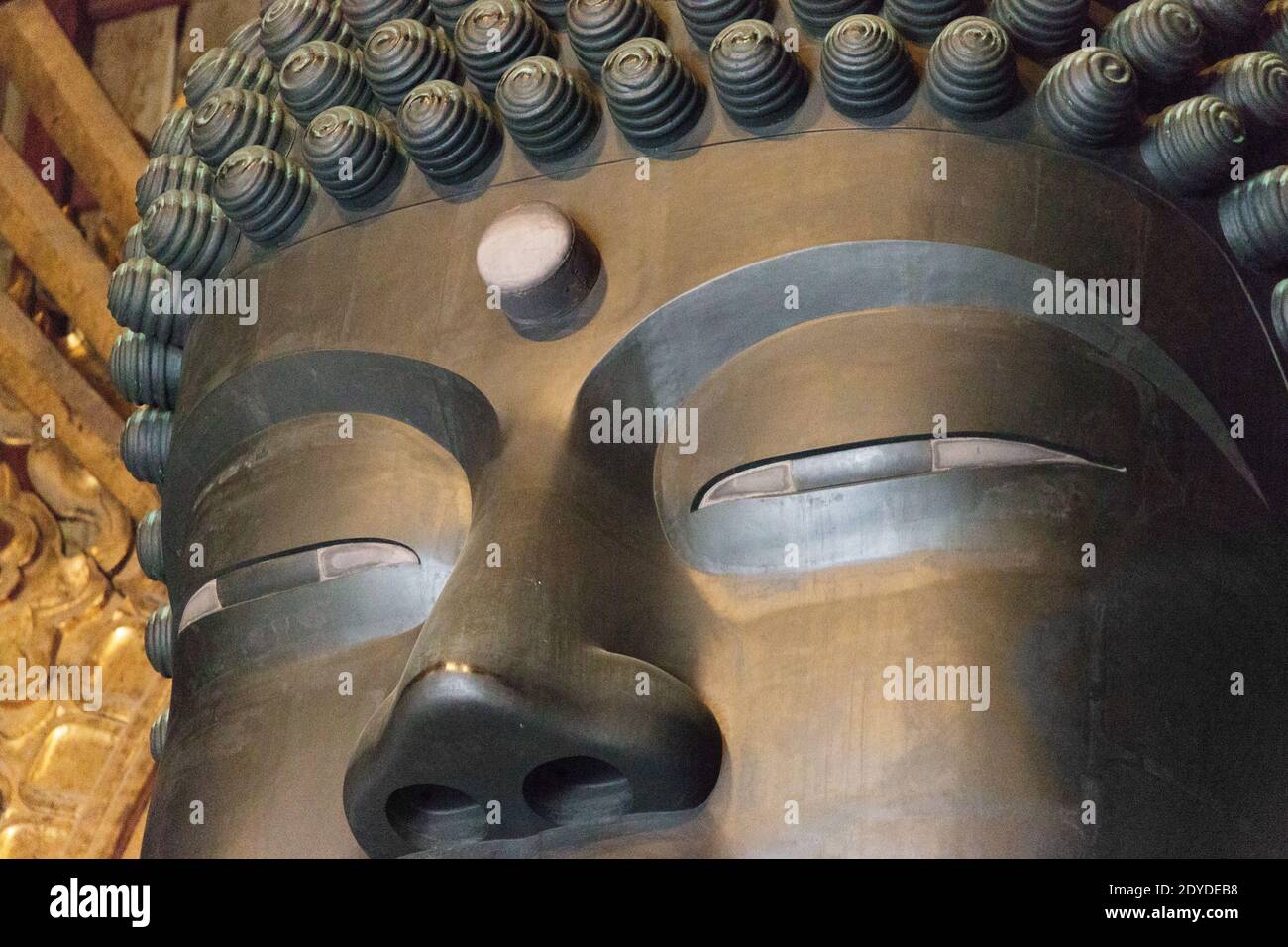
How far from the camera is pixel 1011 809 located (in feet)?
6.73

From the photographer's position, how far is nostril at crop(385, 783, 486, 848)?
88.7 inches

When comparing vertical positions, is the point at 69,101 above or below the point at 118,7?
below

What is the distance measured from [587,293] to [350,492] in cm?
45

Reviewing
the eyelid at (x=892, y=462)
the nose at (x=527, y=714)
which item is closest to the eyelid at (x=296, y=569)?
the nose at (x=527, y=714)

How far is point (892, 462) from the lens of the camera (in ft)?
7.41

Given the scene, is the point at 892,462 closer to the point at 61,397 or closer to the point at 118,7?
the point at 61,397

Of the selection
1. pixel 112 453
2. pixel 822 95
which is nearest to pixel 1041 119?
pixel 822 95

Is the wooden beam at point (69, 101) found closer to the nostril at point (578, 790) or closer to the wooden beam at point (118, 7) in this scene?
the wooden beam at point (118, 7)

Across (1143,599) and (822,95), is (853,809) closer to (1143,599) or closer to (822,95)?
(1143,599)

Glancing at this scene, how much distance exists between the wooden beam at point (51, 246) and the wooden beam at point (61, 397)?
0.11 metres

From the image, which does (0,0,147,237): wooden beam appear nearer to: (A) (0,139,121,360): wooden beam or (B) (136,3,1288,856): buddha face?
(A) (0,139,121,360): wooden beam

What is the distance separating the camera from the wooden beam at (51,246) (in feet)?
13.8

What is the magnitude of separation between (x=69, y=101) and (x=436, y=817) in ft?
8.60

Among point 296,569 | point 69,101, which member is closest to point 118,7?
point 69,101
